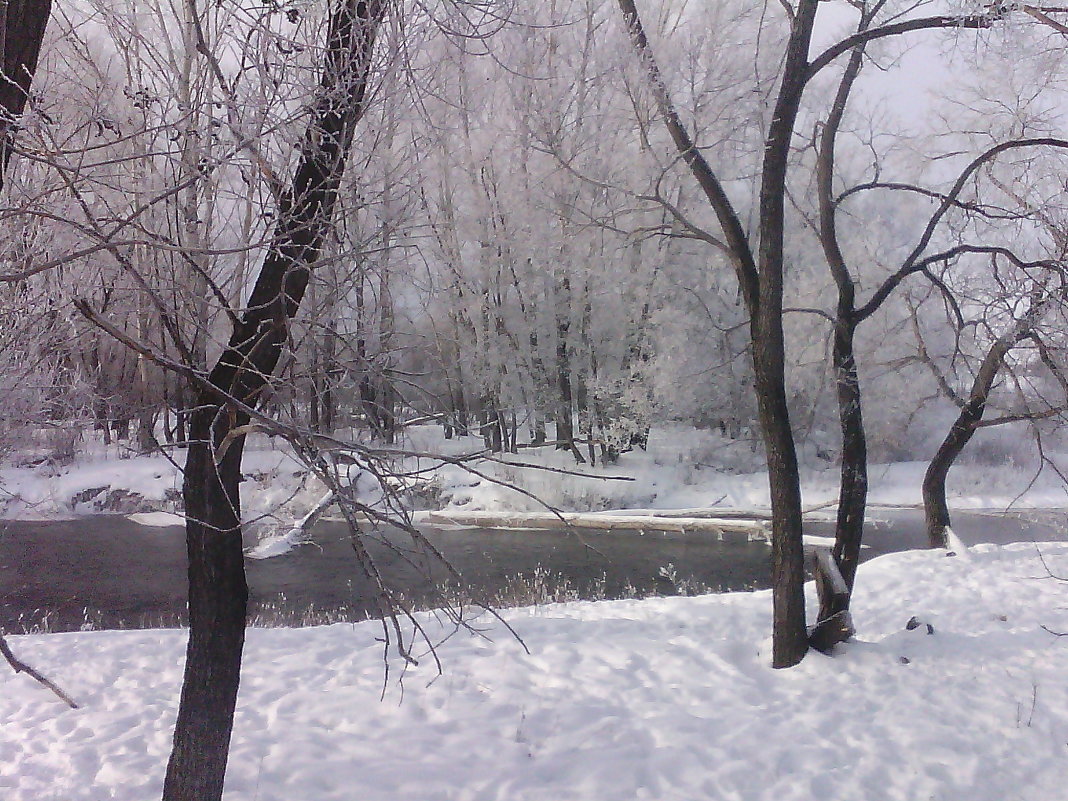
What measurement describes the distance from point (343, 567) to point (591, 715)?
28.3ft

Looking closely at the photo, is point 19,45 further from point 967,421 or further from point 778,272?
point 967,421

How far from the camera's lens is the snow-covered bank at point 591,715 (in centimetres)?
391

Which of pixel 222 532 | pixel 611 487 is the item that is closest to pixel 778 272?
pixel 222 532

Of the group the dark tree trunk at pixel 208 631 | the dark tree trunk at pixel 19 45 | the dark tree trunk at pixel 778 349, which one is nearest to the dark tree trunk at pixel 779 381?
the dark tree trunk at pixel 778 349

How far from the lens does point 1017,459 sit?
776 inches

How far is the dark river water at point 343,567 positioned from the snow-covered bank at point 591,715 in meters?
3.20

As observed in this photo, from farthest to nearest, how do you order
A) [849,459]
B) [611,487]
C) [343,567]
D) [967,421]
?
[611,487] < [343,567] < [967,421] < [849,459]

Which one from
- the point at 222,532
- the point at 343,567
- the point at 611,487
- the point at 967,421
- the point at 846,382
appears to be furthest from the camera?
the point at 611,487

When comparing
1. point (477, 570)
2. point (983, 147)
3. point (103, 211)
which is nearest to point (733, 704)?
point (103, 211)

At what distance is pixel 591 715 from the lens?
4641 millimetres

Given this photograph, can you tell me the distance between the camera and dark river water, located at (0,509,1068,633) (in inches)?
403

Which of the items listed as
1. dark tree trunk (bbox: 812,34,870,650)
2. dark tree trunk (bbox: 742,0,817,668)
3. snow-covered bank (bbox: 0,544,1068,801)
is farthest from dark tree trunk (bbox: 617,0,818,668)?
dark tree trunk (bbox: 812,34,870,650)

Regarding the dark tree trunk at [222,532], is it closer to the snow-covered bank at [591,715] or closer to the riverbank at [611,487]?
the snow-covered bank at [591,715]

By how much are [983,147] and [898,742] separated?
22.3ft
